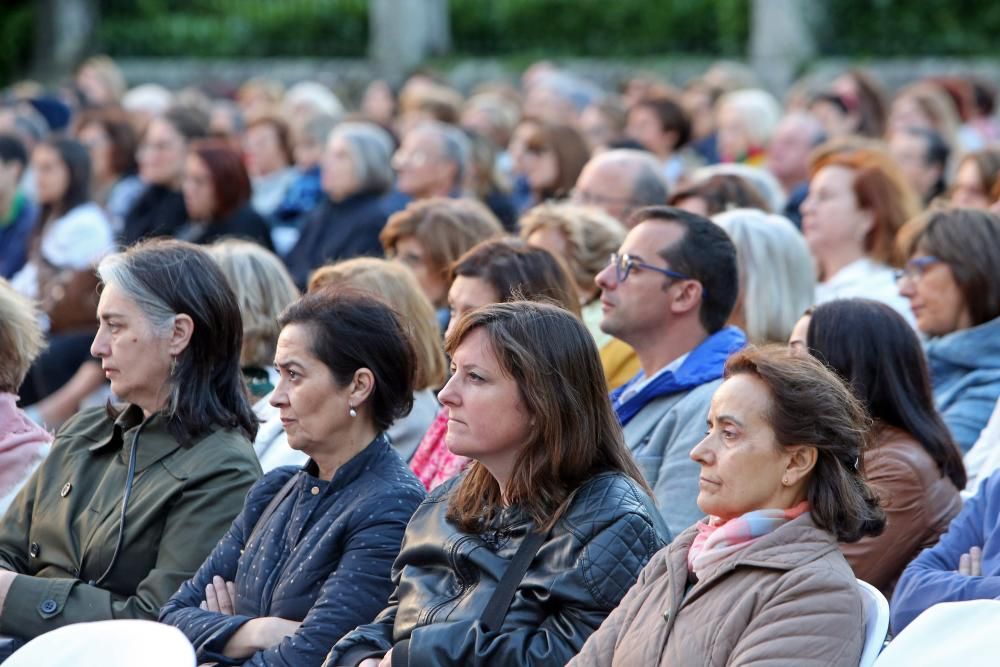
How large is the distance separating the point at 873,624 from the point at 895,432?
120 cm

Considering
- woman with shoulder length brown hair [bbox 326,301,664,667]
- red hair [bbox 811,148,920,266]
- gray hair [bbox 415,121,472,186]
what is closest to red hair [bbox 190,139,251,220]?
gray hair [bbox 415,121,472,186]

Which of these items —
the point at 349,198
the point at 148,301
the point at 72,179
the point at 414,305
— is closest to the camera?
the point at 148,301

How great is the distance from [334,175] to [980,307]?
4.72m

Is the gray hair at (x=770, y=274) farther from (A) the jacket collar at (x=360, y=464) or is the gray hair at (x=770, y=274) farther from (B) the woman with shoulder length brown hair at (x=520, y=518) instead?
(B) the woman with shoulder length brown hair at (x=520, y=518)

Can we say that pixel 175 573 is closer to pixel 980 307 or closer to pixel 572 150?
pixel 980 307

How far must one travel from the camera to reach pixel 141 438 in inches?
169

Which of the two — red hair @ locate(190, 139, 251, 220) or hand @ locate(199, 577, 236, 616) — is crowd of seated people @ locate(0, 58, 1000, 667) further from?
red hair @ locate(190, 139, 251, 220)

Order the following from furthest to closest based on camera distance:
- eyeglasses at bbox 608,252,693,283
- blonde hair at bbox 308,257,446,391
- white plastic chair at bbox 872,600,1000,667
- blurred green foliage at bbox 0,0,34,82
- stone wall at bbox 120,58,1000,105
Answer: blurred green foliage at bbox 0,0,34,82
stone wall at bbox 120,58,1000,105
blonde hair at bbox 308,257,446,391
eyeglasses at bbox 608,252,693,283
white plastic chair at bbox 872,600,1000,667

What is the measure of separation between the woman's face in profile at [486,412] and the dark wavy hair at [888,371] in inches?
40.9

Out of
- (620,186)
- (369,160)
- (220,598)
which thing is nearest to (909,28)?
(369,160)

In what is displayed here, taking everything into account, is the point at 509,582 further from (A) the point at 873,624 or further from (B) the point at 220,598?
(B) the point at 220,598

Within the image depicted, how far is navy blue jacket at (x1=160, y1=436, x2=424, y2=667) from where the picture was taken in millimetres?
3674

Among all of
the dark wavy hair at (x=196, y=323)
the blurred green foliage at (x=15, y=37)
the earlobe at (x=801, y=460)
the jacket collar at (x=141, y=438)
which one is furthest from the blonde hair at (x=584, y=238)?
the blurred green foliage at (x=15, y=37)

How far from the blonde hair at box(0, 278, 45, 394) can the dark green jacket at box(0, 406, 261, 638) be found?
51cm
